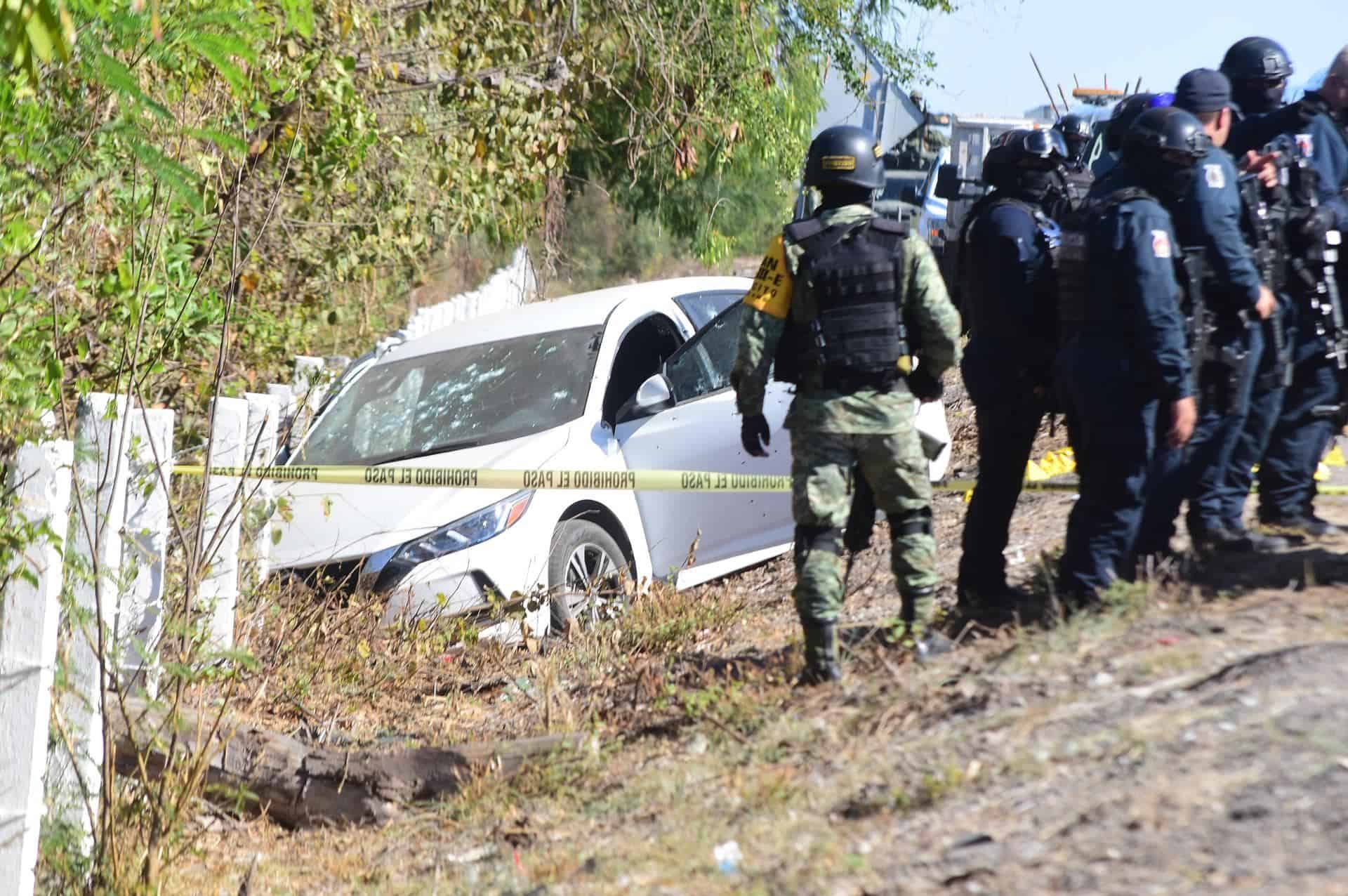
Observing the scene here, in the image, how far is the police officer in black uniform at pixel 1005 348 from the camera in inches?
203

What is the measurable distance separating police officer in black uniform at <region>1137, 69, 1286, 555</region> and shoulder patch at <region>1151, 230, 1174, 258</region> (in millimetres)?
284

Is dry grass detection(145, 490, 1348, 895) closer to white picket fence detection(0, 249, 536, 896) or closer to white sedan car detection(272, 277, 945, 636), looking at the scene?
white sedan car detection(272, 277, 945, 636)

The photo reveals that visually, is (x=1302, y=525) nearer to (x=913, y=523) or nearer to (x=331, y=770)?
(x=913, y=523)

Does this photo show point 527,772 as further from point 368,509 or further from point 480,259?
point 480,259

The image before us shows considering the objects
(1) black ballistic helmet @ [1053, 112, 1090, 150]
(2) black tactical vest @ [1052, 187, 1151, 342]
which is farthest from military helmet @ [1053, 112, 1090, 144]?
(2) black tactical vest @ [1052, 187, 1151, 342]

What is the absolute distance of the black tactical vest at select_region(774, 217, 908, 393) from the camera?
4523 mm

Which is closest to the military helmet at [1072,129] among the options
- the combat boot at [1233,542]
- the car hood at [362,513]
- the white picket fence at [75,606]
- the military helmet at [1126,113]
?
the military helmet at [1126,113]

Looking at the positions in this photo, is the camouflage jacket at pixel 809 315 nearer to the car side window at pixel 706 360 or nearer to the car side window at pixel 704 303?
the car side window at pixel 706 360

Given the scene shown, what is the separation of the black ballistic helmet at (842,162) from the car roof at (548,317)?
2.50 m

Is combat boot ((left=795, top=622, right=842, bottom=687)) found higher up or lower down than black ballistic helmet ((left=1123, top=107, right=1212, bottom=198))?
lower down

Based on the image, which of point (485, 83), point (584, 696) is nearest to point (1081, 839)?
point (584, 696)

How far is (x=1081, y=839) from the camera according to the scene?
10.5 ft

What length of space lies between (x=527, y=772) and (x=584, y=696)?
2.38ft

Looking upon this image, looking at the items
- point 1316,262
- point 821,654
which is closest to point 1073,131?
point 1316,262
